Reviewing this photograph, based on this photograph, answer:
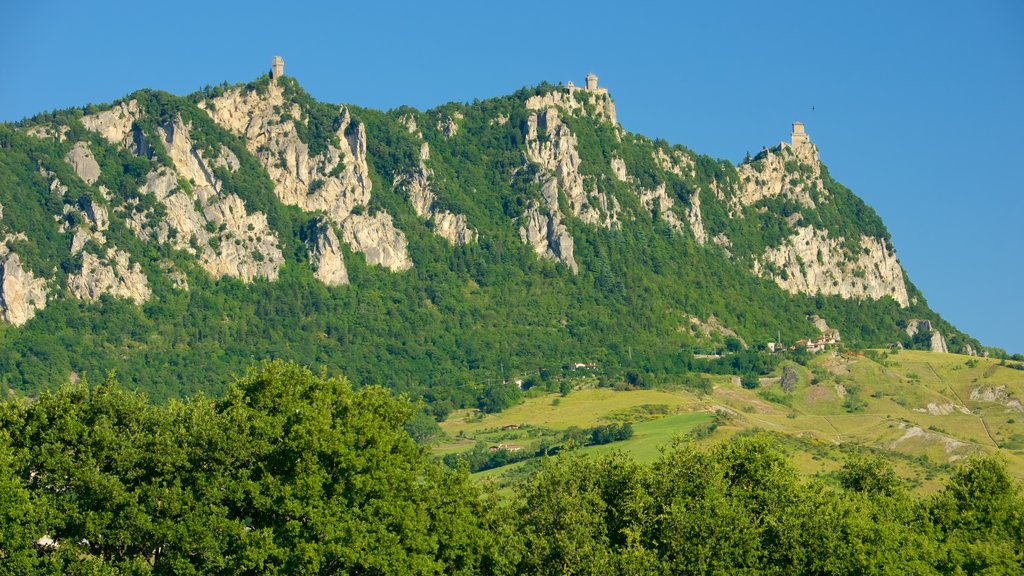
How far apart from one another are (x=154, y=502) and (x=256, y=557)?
564cm

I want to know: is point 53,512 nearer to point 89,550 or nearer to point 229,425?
point 89,550

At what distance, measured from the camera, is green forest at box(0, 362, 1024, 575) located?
7962cm

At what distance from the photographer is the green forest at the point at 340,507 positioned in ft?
261

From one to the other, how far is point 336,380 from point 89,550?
641 inches

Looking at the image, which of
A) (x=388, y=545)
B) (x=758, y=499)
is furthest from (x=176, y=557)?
(x=758, y=499)

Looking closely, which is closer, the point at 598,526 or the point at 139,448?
the point at 139,448

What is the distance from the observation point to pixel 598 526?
3472 inches

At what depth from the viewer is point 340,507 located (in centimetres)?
8181

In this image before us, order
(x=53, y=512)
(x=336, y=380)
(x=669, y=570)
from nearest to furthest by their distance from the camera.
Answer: (x=53, y=512) < (x=669, y=570) < (x=336, y=380)

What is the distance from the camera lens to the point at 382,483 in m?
83.0

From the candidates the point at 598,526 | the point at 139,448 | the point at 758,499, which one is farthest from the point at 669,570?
the point at 139,448

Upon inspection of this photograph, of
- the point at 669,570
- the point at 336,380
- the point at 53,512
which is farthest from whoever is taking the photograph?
the point at 336,380

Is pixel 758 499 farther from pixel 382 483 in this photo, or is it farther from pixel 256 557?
pixel 256 557

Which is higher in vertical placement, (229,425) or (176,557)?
(229,425)
